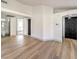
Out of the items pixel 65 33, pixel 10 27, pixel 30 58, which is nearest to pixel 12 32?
pixel 10 27

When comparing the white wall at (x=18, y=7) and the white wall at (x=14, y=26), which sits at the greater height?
the white wall at (x=18, y=7)

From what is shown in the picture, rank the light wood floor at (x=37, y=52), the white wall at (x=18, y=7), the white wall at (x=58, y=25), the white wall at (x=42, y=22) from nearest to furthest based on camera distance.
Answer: the light wood floor at (x=37, y=52), the white wall at (x=18, y=7), the white wall at (x=58, y=25), the white wall at (x=42, y=22)

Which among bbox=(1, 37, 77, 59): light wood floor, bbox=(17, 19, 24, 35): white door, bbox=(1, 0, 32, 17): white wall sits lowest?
bbox=(1, 37, 77, 59): light wood floor

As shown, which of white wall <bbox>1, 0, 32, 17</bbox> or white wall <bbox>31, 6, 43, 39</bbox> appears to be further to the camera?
white wall <bbox>31, 6, 43, 39</bbox>

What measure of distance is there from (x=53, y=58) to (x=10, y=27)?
7690 millimetres

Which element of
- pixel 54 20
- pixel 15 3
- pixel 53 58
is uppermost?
pixel 15 3

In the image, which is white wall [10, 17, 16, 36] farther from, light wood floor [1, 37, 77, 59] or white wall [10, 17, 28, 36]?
light wood floor [1, 37, 77, 59]

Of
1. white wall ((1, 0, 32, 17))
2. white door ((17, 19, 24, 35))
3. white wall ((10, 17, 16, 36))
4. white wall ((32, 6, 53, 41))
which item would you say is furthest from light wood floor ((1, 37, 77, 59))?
white door ((17, 19, 24, 35))

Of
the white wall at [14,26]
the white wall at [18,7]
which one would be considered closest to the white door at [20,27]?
the white wall at [14,26]

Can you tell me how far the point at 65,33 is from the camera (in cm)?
857

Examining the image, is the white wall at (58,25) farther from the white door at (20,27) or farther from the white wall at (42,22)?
the white door at (20,27)

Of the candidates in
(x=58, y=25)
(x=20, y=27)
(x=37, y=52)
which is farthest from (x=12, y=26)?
(x=37, y=52)

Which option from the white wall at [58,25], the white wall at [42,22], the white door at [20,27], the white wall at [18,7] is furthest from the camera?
the white door at [20,27]

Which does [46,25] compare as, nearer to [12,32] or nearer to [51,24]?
[51,24]
